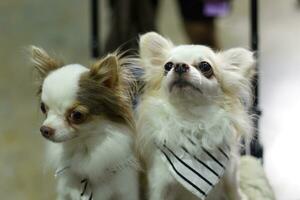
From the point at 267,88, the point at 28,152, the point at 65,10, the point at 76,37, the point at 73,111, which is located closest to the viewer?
the point at 73,111

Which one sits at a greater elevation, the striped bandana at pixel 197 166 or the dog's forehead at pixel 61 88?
the dog's forehead at pixel 61 88

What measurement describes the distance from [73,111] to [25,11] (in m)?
1.96

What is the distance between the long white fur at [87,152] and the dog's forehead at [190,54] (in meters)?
0.12

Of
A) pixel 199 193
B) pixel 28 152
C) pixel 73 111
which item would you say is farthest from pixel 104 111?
pixel 28 152

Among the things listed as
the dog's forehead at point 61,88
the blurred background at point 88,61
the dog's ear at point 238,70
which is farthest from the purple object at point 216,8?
the dog's forehead at point 61,88

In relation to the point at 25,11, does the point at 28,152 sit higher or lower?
lower

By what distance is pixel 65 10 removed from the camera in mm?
2695

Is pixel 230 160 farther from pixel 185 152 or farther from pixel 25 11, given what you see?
pixel 25 11

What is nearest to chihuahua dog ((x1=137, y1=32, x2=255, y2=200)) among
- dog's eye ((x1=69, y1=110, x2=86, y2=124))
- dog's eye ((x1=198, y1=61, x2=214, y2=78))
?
dog's eye ((x1=198, y1=61, x2=214, y2=78))

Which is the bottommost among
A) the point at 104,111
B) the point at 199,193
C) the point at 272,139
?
the point at 272,139

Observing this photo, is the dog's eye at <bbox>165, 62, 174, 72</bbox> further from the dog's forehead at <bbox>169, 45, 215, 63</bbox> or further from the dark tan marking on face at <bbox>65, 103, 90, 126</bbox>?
the dark tan marking on face at <bbox>65, 103, 90, 126</bbox>

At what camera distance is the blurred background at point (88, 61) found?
171cm

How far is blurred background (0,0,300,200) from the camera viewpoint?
1.71 meters

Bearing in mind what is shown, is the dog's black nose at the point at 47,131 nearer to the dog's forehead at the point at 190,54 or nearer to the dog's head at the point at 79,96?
the dog's head at the point at 79,96
